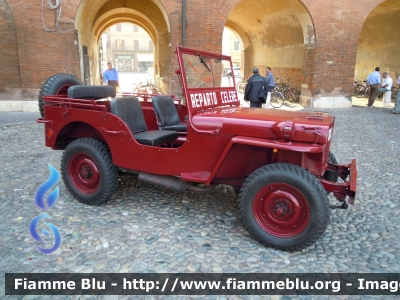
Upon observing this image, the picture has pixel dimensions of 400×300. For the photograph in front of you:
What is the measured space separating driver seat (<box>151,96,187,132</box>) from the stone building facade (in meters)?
8.10

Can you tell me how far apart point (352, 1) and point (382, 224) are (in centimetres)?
1239

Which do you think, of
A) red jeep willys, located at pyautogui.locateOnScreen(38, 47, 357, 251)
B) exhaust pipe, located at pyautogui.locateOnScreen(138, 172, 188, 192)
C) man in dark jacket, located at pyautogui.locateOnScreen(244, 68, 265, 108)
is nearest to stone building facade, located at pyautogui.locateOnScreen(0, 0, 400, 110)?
man in dark jacket, located at pyautogui.locateOnScreen(244, 68, 265, 108)

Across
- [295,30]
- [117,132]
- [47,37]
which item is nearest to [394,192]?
[117,132]

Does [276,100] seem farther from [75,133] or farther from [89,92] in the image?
[75,133]

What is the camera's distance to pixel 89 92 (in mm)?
4316

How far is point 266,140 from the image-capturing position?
2.98 m

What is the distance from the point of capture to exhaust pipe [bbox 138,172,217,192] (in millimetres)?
3532

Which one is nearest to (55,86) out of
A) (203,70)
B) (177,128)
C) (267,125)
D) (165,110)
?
(165,110)

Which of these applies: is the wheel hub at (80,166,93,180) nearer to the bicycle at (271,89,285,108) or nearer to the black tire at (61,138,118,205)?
the black tire at (61,138,118,205)

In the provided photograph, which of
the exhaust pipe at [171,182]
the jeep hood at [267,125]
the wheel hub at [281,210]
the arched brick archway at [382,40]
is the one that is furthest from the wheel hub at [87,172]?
the arched brick archway at [382,40]

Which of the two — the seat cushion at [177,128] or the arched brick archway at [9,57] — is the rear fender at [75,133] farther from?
the arched brick archway at [9,57]

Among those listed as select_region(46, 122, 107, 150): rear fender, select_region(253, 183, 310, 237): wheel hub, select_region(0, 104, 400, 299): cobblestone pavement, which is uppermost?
select_region(46, 122, 107, 150): rear fender

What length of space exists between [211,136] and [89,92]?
2.05m

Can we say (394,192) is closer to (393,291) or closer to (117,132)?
(393,291)
